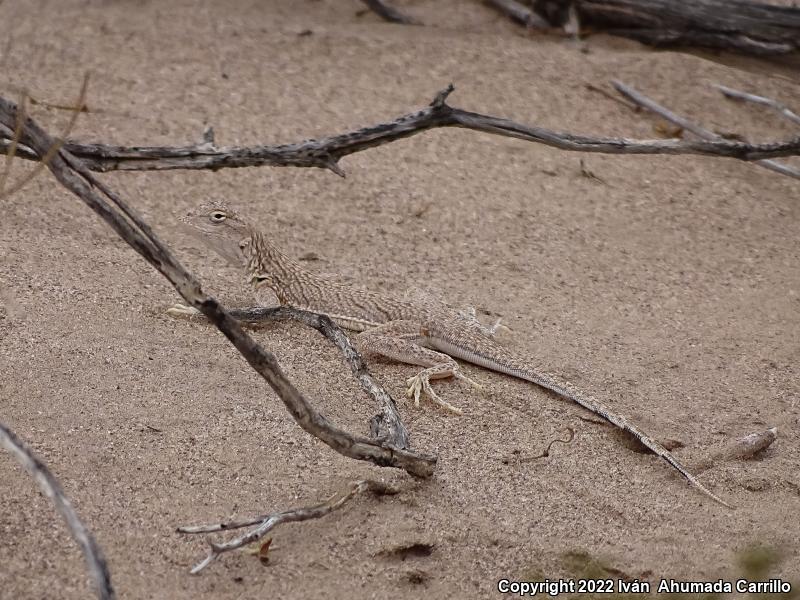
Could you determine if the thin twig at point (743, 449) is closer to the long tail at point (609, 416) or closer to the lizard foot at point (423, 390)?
the long tail at point (609, 416)

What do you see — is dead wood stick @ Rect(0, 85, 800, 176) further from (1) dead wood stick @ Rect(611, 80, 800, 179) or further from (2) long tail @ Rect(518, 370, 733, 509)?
(1) dead wood stick @ Rect(611, 80, 800, 179)

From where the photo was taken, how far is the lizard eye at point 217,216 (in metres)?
5.59

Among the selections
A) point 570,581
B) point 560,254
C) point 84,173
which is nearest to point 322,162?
point 84,173

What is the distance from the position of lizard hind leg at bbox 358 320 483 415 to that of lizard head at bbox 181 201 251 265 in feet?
2.88

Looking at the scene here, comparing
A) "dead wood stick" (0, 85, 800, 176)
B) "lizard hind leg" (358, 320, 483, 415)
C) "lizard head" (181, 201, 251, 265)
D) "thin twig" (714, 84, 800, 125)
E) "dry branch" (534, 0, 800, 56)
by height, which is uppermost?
"dead wood stick" (0, 85, 800, 176)

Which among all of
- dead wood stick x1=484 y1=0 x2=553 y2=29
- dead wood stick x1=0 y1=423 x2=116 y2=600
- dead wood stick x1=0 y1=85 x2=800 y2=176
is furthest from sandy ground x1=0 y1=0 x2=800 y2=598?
dead wood stick x1=0 y1=85 x2=800 y2=176

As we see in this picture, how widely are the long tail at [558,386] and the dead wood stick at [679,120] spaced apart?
8.29 ft

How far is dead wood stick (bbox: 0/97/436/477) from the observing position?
2.94m

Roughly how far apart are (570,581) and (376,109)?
14.4 feet

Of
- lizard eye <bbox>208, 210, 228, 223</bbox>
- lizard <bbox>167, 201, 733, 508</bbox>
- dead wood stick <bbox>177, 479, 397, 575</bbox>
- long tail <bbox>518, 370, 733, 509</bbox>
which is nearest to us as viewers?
dead wood stick <bbox>177, 479, 397, 575</bbox>

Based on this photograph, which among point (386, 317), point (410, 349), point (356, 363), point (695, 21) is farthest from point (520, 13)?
point (356, 363)

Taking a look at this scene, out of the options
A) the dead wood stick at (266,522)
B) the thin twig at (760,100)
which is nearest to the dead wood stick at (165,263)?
the dead wood stick at (266,522)

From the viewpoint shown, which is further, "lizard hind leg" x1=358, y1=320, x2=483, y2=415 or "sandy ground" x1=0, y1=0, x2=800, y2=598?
"lizard hind leg" x1=358, y1=320, x2=483, y2=415

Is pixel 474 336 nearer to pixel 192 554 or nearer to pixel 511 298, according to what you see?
pixel 511 298
